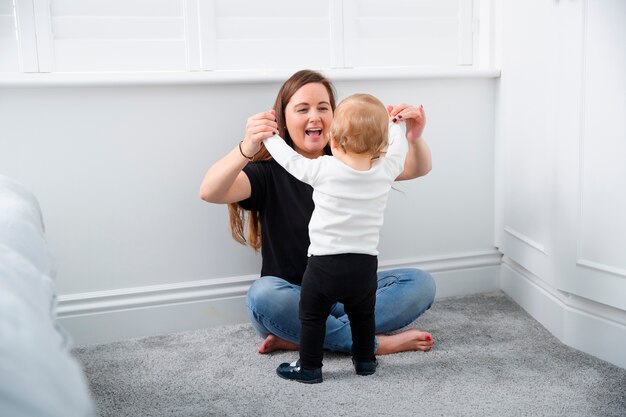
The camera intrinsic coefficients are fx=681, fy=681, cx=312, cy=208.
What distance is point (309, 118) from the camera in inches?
66.1

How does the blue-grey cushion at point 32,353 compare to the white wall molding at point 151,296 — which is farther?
the white wall molding at point 151,296

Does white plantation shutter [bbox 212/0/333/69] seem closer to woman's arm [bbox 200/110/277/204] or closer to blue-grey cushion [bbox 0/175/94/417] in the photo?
woman's arm [bbox 200/110/277/204]

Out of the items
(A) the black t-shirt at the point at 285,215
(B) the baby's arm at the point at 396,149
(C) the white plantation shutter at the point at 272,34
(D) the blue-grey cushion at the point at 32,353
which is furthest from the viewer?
(C) the white plantation shutter at the point at 272,34

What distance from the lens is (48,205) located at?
179 cm

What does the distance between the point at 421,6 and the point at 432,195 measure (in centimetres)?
57

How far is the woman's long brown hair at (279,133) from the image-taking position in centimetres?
173

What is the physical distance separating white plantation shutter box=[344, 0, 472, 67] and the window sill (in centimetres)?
5

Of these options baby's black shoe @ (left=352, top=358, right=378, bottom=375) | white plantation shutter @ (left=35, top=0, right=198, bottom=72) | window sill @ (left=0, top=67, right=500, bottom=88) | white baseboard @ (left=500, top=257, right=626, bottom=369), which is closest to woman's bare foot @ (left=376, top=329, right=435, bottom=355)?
baby's black shoe @ (left=352, top=358, right=378, bottom=375)

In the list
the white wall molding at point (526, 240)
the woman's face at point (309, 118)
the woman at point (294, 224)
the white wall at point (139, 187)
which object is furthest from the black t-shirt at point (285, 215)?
the white wall molding at point (526, 240)

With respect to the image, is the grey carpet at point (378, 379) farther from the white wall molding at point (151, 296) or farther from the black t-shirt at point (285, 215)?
the black t-shirt at point (285, 215)

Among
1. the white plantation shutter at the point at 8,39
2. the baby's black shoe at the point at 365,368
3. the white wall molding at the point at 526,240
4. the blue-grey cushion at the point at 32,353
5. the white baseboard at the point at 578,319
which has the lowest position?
the baby's black shoe at the point at 365,368

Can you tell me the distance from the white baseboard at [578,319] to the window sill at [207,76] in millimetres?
643

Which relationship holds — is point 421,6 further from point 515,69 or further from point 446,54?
point 515,69

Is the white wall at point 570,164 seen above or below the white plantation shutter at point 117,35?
below
